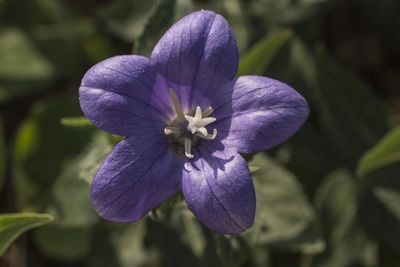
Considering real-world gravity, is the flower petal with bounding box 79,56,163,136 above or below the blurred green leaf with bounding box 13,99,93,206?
above

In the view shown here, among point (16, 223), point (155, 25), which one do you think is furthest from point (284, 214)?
point (16, 223)

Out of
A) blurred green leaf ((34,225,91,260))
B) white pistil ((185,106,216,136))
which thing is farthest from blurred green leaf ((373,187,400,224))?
blurred green leaf ((34,225,91,260))

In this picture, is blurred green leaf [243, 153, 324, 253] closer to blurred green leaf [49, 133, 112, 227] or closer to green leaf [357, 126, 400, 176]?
green leaf [357, 126, 400, 176]

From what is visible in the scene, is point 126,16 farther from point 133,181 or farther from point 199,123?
point 133,181

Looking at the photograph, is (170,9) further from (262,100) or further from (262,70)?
(262,100)

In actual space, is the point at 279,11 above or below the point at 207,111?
below

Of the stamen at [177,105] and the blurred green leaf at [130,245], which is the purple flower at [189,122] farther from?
the blurred green leaf at [130,245]

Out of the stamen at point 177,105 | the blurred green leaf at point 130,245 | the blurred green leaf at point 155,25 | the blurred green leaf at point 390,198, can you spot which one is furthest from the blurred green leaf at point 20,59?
the blurred green leaf at point 390,198

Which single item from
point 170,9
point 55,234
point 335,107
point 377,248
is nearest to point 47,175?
point 55,234
